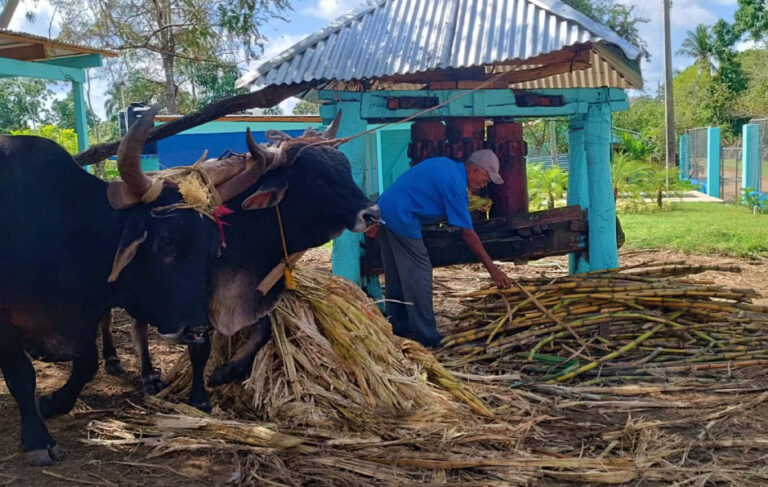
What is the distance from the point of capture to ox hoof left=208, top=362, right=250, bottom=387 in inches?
177

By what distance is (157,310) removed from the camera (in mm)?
4141

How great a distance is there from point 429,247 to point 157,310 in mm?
2781

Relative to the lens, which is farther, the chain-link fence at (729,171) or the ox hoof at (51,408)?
the chain-link fence at (729,171)

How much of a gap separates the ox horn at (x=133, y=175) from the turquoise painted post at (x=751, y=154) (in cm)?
1466

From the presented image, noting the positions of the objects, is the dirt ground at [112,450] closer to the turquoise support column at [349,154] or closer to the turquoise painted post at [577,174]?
the turquoise support column at [349,154]

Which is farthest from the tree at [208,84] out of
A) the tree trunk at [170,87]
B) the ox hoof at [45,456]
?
the ox hoof at [45,456]

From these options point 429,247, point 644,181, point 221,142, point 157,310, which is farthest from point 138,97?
point 157,310

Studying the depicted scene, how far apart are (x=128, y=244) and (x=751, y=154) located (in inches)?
590

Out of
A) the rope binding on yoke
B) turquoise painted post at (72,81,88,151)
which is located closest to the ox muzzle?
the rope binding on yoke

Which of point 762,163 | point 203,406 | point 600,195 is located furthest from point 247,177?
point 762,163

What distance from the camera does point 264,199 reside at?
449cm

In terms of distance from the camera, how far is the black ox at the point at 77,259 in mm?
3961

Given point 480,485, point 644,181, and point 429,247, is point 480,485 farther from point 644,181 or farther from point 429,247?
point 644,181

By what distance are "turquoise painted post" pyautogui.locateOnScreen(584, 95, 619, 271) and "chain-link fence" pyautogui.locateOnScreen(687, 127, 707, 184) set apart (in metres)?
15.5
